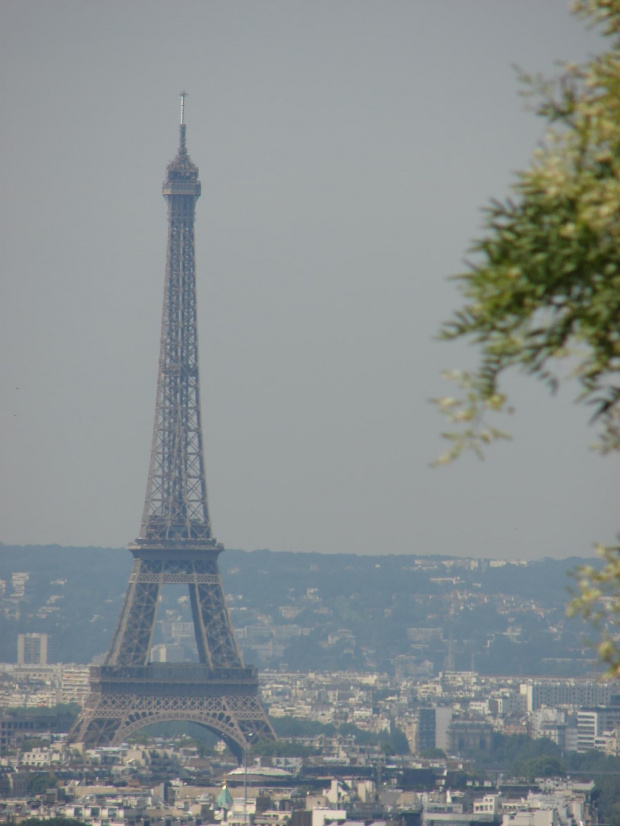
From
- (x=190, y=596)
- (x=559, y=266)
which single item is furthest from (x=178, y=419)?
(x=559, y=266)

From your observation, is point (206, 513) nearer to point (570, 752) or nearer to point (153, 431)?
point (153, 431)

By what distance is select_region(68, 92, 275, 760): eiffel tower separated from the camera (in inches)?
3541

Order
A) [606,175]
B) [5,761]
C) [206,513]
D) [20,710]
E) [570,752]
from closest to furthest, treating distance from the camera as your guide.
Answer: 1. [606,175]
2. [206,513]
3. [5,761]
4. [570,752]
5. [20,710]

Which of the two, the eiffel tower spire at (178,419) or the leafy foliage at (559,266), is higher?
the eiffel tower spire at (178,419)

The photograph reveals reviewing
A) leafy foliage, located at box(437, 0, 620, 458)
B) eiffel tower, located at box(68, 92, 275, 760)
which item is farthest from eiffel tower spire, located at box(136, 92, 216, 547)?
leafy foliage, located at box(437, 0, 620, 458)

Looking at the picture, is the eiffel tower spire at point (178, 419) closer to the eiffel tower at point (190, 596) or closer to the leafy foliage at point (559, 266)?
the eiffel tower at point (190, 596)

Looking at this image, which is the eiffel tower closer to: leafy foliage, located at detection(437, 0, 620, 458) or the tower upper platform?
the tower upper platform

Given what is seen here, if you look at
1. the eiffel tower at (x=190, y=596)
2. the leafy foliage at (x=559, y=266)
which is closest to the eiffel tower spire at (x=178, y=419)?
the eiffel tower at (x=190, y=596)

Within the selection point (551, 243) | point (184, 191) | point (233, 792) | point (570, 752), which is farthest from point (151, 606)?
point (551, 243)

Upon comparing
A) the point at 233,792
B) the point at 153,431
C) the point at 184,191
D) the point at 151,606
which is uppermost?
the point at 184,191

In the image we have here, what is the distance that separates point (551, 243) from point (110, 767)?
277 feet

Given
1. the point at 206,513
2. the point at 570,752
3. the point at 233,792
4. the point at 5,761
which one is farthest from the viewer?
the point at 570,752

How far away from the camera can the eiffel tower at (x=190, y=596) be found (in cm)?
8994

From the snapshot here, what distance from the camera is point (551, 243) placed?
955 centimetres
